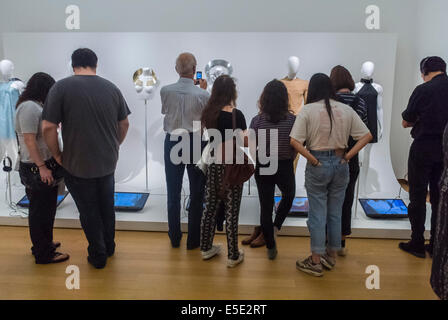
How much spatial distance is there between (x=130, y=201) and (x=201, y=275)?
140cm

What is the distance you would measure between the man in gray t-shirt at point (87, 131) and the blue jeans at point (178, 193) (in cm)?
48

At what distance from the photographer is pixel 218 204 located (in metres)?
3.08

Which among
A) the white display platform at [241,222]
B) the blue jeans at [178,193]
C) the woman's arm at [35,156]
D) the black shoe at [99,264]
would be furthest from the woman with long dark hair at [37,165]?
the blue jeans at [178,193]

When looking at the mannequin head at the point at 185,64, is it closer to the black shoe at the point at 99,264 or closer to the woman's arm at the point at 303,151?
the woman's arm at the point at 303,151

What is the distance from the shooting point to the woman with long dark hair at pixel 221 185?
2.84 m

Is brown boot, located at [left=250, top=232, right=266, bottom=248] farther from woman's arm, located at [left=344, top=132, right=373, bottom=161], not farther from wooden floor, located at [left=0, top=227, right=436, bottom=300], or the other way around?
woman's arm, located at [left=344, top=132, right=373, bottom=161]

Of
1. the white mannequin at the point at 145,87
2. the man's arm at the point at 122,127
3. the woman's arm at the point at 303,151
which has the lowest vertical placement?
the woman's arm at the point at 303,151

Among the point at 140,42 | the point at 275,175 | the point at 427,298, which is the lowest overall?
the point at 427,298

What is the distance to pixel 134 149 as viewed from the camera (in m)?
5.12

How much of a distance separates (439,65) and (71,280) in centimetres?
312

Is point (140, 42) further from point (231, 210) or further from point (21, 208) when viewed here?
point (231, 210)

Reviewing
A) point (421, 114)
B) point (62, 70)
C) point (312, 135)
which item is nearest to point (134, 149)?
point (62, 70)

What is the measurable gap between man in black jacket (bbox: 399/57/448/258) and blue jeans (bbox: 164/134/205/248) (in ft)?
5.52

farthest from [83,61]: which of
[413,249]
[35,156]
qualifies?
[413,249]
